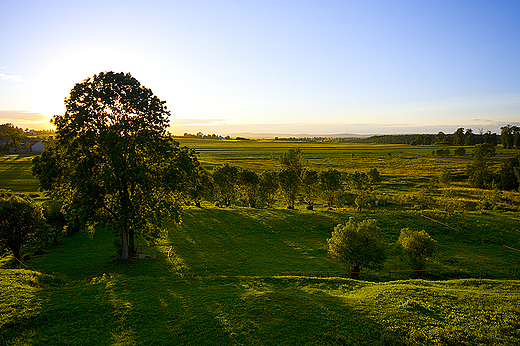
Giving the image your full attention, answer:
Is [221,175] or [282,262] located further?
[221,175]

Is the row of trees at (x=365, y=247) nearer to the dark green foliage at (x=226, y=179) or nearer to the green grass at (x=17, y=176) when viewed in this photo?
the dark green foliage at (x=226, y=179)

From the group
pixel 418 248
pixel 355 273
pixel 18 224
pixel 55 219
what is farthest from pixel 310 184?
pixel 18 224

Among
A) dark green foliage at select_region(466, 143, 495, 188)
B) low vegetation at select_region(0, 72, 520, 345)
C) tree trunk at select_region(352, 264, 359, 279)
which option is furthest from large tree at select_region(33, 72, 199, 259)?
dark green foliage at select_region(466, 143, 495, 188)

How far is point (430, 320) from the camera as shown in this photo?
53.4ft

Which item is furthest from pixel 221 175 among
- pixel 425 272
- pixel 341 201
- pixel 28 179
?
pixel 28 179

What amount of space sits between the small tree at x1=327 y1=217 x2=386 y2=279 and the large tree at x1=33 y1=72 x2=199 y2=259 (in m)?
17.6

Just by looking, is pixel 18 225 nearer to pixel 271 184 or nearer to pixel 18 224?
pixel 18 224

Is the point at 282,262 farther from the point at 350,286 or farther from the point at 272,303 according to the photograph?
A: the point at 272,303

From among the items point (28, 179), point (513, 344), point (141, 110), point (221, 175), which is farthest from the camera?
point (28, 179)

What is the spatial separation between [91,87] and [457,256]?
47935mm

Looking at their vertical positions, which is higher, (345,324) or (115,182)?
(115,182)

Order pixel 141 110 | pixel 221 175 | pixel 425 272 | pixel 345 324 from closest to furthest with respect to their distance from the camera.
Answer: pixel 345 324 → pixel 141 110 → pixel 425 272 → pixel 221 175

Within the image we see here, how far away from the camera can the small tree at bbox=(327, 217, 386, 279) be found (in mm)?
28031

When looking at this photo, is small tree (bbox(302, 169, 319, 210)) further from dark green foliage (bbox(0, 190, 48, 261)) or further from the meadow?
dark green foliage (bbox(0, 190, 48, 261))
